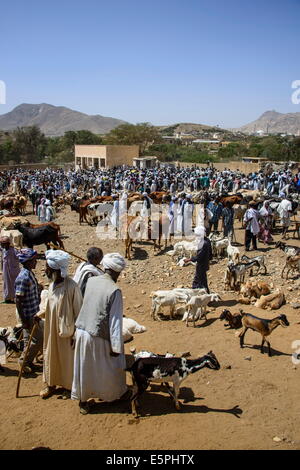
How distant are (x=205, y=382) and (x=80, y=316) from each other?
1760mm

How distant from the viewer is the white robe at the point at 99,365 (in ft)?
11.8

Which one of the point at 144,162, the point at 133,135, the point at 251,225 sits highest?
the point at 133,135

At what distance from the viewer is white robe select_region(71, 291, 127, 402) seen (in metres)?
3.59

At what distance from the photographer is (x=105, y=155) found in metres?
41.8

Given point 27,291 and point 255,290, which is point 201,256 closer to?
point 255,290

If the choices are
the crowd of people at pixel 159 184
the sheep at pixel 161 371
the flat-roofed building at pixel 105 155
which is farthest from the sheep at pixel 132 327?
the flat-roofed building at pixel 105 155

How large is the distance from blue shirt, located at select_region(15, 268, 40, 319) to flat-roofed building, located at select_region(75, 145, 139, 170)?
1498 inches

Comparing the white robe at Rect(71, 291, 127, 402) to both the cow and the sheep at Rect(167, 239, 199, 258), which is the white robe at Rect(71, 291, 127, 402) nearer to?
the sheep at Rect(167, 239, 199, 258)

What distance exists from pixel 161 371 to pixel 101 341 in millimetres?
687

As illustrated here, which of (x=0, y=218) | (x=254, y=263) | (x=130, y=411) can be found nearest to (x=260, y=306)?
(x=254, y=263)

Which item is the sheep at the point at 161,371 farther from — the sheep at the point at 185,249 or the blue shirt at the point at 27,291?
the sheep at the point at 185,249

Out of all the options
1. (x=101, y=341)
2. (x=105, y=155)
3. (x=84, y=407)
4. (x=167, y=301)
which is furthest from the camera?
(x=105, y=155)

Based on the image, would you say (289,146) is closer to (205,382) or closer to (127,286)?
(127,286)

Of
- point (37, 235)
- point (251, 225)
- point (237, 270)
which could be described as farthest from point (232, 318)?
point (37, 235)
